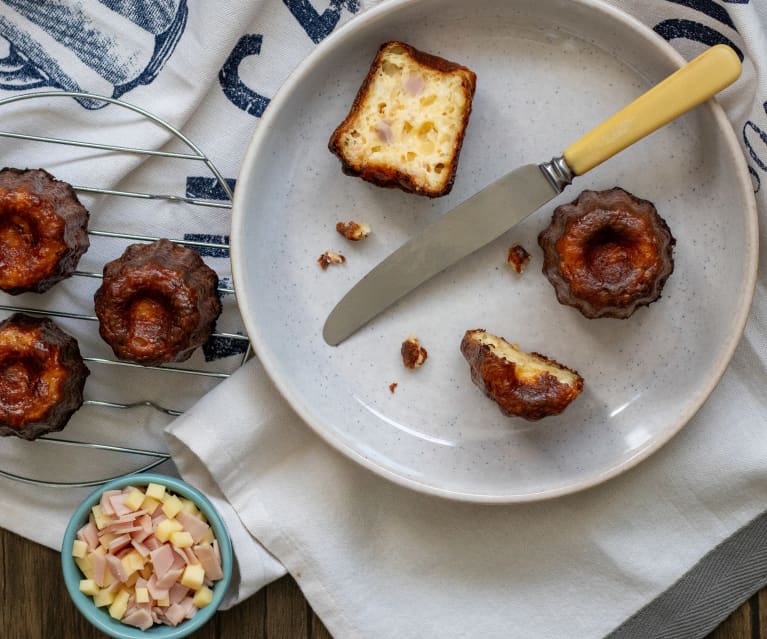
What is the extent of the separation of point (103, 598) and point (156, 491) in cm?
41

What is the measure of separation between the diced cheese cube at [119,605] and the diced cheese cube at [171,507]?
31cm

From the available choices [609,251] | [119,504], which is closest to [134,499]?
[119,504]

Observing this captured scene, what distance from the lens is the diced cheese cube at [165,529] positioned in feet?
9.61

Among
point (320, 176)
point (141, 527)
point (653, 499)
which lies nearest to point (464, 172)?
point (320, 176)

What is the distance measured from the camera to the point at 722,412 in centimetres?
305

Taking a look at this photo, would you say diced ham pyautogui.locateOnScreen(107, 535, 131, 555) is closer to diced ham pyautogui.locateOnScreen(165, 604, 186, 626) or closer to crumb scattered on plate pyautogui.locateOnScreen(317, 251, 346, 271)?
diced ham pyautogui.locateOnScreen(165, 604, 186, 626)

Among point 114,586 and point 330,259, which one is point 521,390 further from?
point 114,586

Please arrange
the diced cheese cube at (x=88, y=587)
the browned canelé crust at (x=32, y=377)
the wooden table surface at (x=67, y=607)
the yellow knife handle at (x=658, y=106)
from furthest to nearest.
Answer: the wooden table surface at (x=67, y=607)
the diced cheese cube at (x=88, y=587)
the browned canelé crust at (x=32, y=377)
the yellow knife handle at (x=658, y=106)

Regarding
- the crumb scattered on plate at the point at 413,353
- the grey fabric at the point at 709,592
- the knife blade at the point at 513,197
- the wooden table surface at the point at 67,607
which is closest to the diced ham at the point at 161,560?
the wooden table surface at the point at 67,607

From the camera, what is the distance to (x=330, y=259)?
9.86 ft

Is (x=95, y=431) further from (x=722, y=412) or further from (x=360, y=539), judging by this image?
(x=722, y=412)

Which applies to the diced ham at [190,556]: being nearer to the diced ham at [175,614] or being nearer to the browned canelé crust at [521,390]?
the diced ham at [175,614]

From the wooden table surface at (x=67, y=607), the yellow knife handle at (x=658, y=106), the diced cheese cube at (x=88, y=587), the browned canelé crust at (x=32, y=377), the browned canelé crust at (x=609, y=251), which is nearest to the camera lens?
the yellow knife handle at (x=658, y=106)

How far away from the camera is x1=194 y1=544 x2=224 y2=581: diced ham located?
9.61 feet
